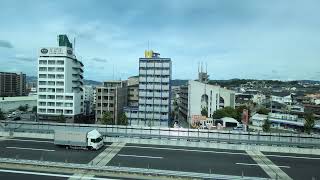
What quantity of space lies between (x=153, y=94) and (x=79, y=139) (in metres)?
64.6

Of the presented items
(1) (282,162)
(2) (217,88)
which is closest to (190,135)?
(1) (282,162)

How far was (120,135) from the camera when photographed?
42156 mm

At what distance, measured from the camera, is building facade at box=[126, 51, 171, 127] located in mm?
99812

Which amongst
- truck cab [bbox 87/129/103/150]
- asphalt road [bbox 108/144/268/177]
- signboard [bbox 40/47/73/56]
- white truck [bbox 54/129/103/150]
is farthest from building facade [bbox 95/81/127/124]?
truck cab [bbox 87/129/103/150]

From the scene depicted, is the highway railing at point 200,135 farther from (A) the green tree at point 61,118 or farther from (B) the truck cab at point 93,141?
(A) the green tree at point 61,118

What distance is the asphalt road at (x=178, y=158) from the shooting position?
28953 mm

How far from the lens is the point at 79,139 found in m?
36.7

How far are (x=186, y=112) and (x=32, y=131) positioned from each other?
9578cm

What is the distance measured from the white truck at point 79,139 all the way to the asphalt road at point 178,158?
910 mm

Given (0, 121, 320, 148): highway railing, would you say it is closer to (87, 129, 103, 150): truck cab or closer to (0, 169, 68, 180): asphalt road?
(87, 129, 103, 150): truck cab

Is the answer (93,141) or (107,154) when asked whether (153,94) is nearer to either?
(93,141)

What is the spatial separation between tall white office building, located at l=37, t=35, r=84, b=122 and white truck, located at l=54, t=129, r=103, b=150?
218ft

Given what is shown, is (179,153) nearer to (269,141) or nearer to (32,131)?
(269,141)

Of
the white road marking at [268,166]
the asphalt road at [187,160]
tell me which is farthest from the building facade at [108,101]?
the white road marking at [268,166]
